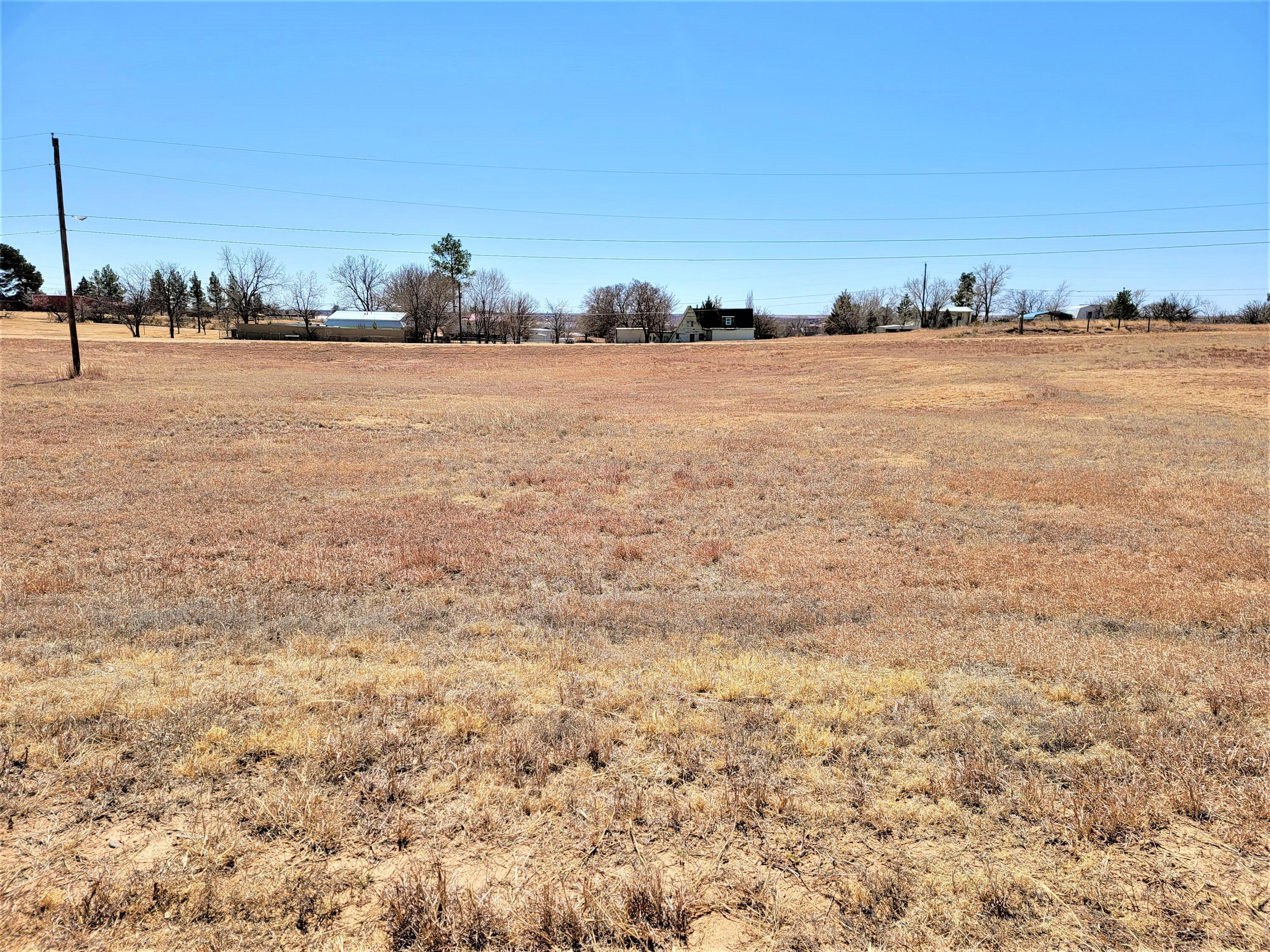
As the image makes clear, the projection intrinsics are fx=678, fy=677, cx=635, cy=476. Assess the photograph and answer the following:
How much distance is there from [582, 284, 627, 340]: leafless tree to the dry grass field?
380ft

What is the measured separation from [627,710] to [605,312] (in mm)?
133338

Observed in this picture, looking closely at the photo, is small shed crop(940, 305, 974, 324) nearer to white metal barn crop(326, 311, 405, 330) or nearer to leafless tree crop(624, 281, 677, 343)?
leafless tree crop(624, 281, 677, 343)

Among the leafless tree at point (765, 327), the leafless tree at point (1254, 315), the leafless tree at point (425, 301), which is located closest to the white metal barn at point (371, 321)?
the leafless tree at point (425, 301)

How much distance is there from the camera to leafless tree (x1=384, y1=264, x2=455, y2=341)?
10231 centimetres

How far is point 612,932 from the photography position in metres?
3.45

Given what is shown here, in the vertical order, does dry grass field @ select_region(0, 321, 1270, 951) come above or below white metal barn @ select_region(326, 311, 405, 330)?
below

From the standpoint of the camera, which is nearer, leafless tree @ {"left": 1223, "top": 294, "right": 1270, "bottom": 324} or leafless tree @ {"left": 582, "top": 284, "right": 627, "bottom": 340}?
leafless tree @ {"left": 1223, "top": 294, "right": 1270, "bottom": 324}

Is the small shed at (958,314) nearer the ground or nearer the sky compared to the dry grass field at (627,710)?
nearer the sky

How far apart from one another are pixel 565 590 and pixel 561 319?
127768mm

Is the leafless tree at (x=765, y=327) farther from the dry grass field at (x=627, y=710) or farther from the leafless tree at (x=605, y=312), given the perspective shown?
the dry grass field at (x=627, y=710)

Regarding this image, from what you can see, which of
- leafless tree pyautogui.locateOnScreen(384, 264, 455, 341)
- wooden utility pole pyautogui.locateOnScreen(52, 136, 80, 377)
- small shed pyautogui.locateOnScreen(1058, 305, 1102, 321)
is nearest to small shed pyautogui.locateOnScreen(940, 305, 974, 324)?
small shed pyautogui.locateOnScreen(1058, 305, 1102, 321)

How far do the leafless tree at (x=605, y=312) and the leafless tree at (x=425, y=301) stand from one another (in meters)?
27.0

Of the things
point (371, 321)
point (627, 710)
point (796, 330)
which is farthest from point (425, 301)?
point (627, 710)

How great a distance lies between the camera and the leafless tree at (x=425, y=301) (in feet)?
336
